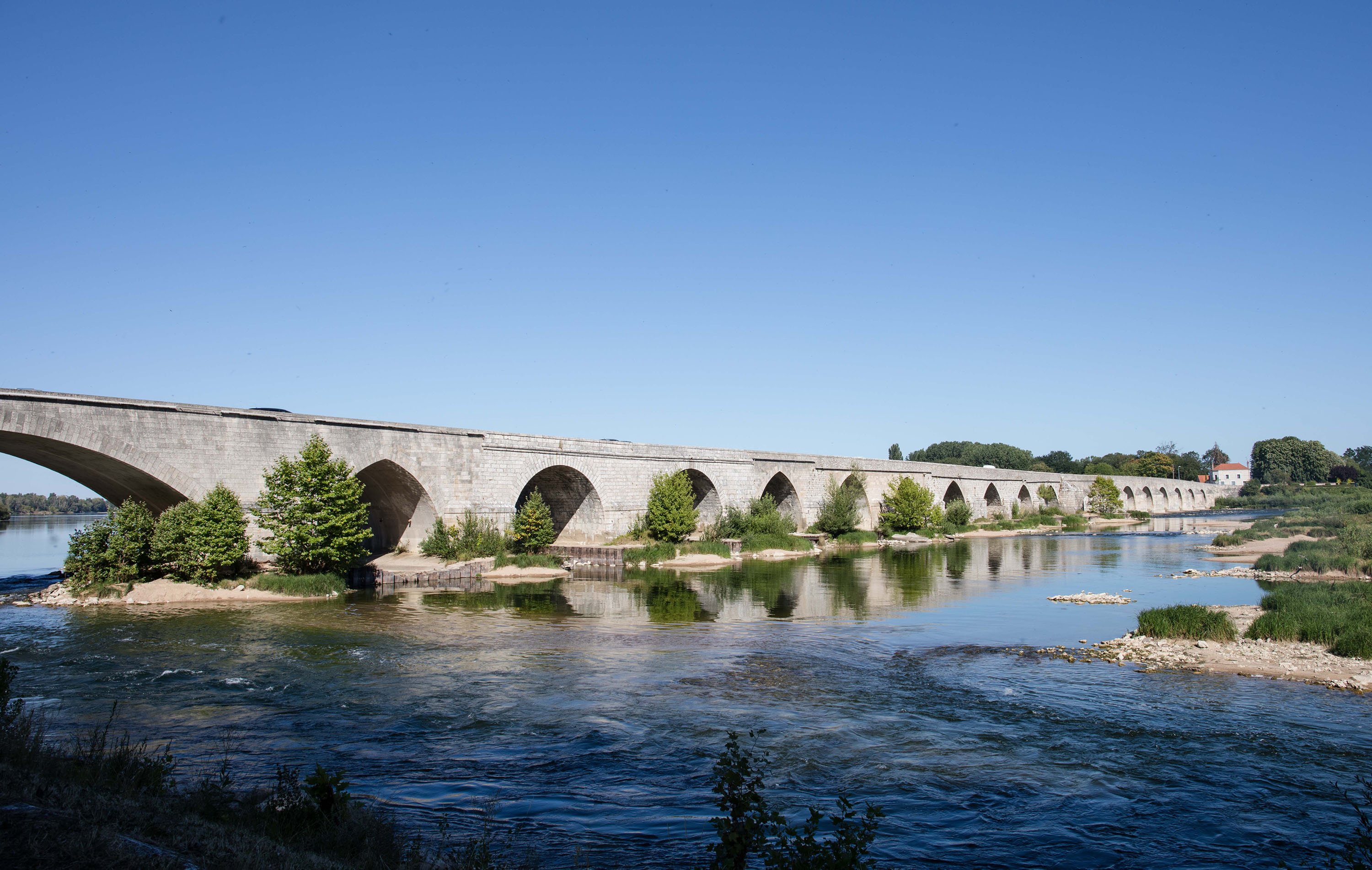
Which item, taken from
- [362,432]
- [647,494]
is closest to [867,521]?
[647,494]

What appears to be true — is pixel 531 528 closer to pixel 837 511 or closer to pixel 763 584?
pixel 763 584

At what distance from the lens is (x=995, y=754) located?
889 centimetres

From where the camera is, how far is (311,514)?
21.0 meters

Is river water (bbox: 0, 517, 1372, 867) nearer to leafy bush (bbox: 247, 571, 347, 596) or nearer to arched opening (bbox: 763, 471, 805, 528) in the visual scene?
leafy bush (bbox: 247, 571, 347, 596)

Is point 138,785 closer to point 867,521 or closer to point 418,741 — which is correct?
point 418,741

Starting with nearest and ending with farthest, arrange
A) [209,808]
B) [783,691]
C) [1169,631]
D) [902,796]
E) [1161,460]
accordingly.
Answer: [209,808] < [902,796] < [783,691] < [1169,631] < [1161,460]

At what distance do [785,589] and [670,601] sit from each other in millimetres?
4207

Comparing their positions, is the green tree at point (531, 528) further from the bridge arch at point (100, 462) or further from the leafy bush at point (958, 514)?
the leafy bush at point (958, 514)

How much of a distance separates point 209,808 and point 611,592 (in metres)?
17.6

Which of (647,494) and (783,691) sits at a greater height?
(647,494)

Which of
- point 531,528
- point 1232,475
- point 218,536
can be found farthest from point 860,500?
point 1232,475

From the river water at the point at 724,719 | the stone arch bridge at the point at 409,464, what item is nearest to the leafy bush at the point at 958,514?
the stone arch bridge at the point at 409,464

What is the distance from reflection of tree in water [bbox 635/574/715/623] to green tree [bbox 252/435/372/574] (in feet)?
26.7

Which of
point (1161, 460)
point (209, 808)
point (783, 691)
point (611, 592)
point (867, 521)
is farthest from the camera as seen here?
point (1161, 460)
